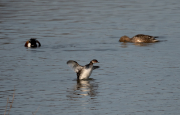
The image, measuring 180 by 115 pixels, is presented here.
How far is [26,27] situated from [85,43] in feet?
24.7

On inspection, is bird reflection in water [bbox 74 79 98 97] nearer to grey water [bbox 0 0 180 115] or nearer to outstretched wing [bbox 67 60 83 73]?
grey water [bbox 0 0 180 115]

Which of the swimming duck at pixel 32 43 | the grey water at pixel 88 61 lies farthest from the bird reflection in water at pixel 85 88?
the swimming duck at pixel 32 43

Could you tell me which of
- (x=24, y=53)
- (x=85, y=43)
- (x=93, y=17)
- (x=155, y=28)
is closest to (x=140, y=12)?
(x=93, y=17)

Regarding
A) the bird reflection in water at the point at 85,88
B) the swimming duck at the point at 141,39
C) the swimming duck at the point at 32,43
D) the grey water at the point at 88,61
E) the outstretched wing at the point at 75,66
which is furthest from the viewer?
the swimming duck at the point at 141,39

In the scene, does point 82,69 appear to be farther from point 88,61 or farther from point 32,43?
point 32,43

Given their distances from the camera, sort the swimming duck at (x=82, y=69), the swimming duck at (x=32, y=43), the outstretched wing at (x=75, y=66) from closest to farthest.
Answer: the swimming duck at (x=82, y=69) < the outstretched wing at (x=75, y=66) < the swimming duck at (x=32, y=43)

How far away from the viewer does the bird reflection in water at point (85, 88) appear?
1205 centimetres

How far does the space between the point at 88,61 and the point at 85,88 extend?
164 inches

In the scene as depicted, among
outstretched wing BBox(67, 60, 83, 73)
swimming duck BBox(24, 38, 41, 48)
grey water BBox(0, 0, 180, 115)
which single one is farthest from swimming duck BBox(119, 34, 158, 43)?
outstretched wing BBox(67, 60, 83, 73)

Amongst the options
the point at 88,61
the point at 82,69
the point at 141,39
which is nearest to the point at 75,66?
the point at 82,69

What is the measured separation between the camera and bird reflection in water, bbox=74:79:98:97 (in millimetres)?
12047

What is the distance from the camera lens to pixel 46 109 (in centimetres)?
1027

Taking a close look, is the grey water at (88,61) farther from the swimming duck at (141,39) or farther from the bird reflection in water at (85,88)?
the swimming duck at (141,39)

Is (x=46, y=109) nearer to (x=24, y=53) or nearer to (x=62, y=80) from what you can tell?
(x=62, y=80)
